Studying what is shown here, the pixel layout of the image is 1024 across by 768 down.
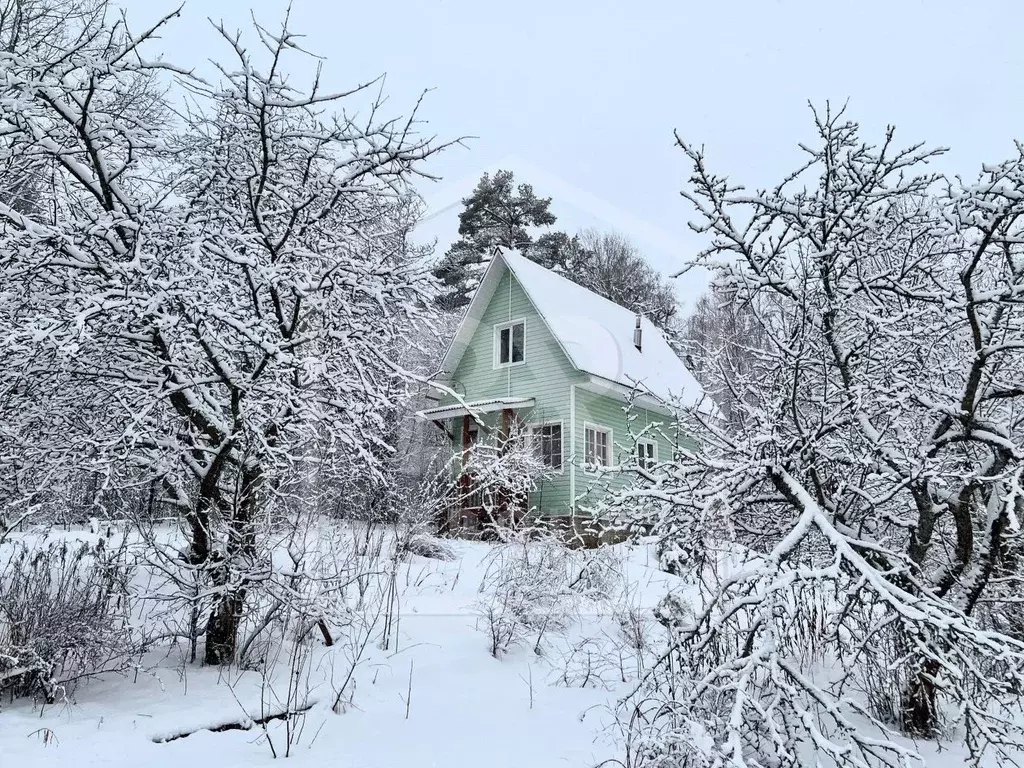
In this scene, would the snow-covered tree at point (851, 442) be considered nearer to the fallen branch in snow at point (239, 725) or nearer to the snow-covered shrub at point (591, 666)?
the snow-covered shrub at point (591, 666)

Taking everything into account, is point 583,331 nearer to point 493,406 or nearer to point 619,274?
point 493,406

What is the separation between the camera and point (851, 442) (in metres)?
3.55

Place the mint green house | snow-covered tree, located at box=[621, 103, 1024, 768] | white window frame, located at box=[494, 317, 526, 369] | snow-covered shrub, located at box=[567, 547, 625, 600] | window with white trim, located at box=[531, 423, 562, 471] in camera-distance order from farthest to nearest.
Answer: white window frame, located at box=[494, 317, 526, 369] → window with white trim, located at box=[531, 423, 562, 471] → the mint green house → snow-covered shrub, located at box=[567, 547, 625, 600] → snow-covered tree, located at box=[621, 103, 1024, 768]

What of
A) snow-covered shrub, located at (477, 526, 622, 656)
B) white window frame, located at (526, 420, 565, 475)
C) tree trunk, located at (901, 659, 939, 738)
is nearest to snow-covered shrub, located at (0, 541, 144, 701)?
snow-covered shrub, located at (477, 526, 622, 656)

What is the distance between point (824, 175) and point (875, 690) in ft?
9.30

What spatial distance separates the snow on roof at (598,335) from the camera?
14.3 meters

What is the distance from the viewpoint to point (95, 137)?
12.7 feet

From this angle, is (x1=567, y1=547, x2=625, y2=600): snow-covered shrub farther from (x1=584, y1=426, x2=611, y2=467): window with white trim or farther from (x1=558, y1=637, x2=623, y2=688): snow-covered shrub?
(x1=584, y1=426, x2=611, y2=467): window with white trim

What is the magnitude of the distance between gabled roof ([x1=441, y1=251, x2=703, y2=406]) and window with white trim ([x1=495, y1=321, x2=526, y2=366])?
812 millimetres

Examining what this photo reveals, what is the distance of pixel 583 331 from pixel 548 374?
1.44m

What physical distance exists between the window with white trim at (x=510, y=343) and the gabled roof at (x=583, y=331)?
0.81 meters

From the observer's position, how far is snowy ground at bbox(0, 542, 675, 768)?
10.7 feet

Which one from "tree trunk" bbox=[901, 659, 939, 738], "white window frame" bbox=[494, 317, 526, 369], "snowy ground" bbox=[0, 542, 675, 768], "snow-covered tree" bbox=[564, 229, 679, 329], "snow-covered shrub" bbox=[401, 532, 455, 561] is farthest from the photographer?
"snow-covered tree" bbox=[564, 229, 679, 329]

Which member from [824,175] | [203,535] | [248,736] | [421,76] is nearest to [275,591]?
[203,535]
